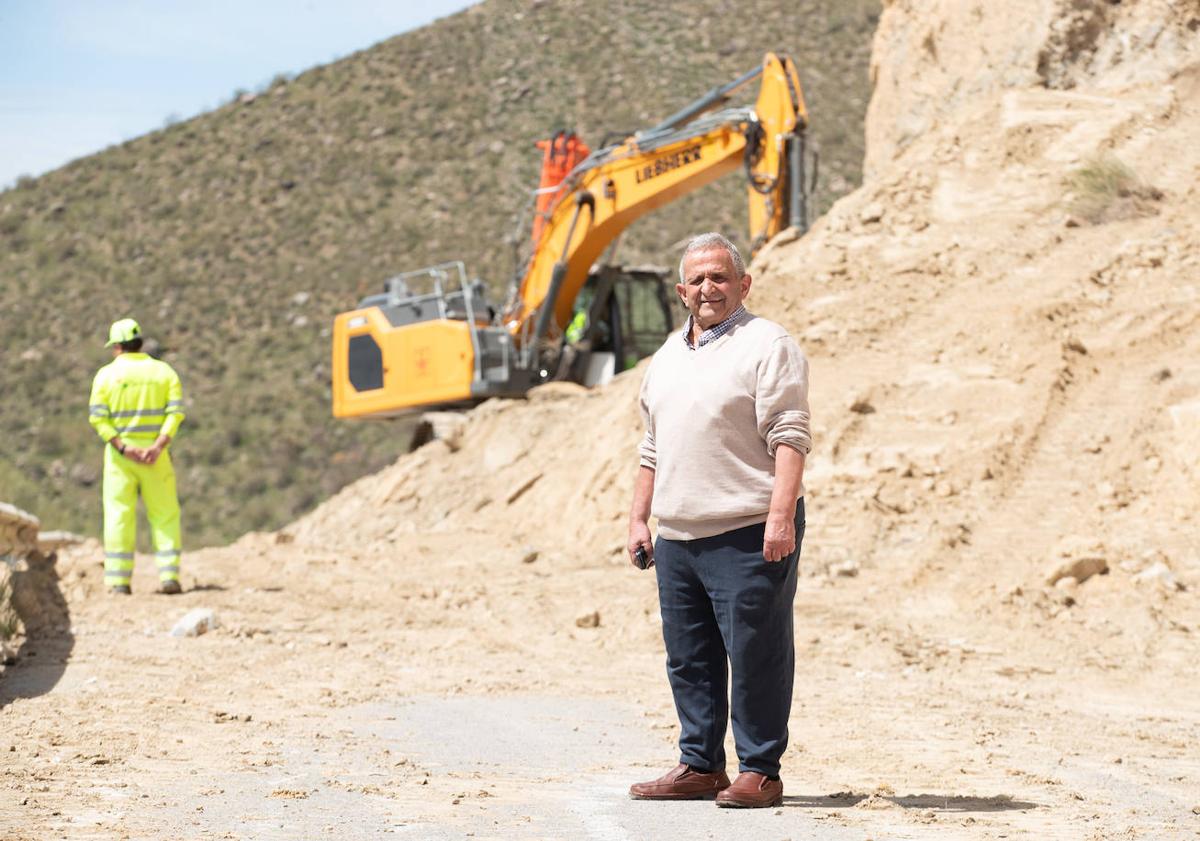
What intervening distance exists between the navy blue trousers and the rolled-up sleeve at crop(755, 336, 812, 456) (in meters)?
0.29

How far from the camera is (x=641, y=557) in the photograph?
509 cm

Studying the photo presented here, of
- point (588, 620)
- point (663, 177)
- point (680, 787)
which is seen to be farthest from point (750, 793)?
point (663, 177)

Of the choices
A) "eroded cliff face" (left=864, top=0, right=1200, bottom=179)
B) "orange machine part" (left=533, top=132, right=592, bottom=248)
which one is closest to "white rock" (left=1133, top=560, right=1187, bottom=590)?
"eroded cliff face" (left=864, top=0, right=1200, bottom=179)

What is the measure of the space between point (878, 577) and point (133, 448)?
18.3ft

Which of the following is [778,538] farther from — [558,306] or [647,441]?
[558,306]

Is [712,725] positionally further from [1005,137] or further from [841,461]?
[1005,137]

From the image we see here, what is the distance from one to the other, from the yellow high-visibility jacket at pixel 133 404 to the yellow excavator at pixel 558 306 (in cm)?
667

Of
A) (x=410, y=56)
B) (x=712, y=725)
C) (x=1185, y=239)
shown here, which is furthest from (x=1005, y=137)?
(x=410, y=56)

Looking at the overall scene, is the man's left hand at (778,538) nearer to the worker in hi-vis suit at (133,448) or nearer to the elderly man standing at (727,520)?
the elderly man standing at (727,520)

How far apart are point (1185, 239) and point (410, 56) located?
4377cm

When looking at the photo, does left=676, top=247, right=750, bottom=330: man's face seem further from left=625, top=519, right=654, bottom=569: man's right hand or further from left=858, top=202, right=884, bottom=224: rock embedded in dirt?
left=858, top=202, right=884, bottom=224: rock embedded in dirt

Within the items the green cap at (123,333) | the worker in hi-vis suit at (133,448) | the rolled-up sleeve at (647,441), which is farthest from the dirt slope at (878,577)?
the green cap at (123,333)

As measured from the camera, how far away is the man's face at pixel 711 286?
4.90 meters

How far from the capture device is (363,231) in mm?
45000
